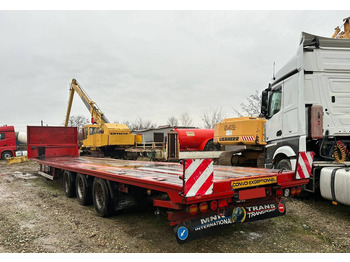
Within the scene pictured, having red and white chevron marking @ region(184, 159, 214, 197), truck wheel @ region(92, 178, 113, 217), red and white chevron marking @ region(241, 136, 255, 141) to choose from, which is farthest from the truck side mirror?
red and white chevron marking @ region(184, 159, 214, 197)

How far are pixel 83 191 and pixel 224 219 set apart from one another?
391 cm

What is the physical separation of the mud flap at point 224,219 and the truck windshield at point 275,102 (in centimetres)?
337

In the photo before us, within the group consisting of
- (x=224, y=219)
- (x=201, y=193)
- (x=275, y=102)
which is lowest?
(x=224, y=219)

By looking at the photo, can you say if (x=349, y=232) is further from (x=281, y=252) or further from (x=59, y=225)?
(x=59, y=225)

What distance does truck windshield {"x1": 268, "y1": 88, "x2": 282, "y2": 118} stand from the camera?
23.4ft

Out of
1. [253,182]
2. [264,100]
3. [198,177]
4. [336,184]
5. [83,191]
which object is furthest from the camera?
[264,100]

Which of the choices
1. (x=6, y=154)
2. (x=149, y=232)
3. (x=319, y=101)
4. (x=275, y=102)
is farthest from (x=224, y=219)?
(x=6, y=154)

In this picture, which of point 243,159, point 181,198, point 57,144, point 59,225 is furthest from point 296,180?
point 57,144

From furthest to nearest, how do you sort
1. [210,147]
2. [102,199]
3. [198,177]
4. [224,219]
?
[210,147], [102,199], [224,219], [198,177]

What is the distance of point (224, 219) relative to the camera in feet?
12.1

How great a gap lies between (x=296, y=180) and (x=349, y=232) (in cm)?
134

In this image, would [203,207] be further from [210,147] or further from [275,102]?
[210,147]

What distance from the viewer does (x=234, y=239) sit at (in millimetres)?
4184

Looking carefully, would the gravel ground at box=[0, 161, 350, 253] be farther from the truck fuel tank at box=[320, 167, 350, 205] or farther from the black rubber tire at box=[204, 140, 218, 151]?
the black rubber tire at box=[204, 140, 218, 151]
